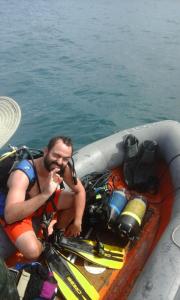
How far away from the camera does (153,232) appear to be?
12.3 feet

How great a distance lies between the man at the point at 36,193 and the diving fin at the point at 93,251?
0.14 meters

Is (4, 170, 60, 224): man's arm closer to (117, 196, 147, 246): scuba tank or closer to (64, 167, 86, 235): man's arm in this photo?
(64, 167, 86, 235): man's arm

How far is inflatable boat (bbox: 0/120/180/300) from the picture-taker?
2789 mm

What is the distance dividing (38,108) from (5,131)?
18.1 feet

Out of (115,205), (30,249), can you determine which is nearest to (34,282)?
(30,249)

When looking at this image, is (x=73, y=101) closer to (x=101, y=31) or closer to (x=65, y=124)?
(x=65, y=124)

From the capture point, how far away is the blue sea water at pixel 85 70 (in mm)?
8141

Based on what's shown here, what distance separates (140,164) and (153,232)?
1034mm

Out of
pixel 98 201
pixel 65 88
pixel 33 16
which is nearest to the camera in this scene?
pixel 98 201

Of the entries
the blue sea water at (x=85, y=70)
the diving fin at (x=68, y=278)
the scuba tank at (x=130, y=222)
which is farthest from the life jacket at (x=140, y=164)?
the blue sea water at (x=85, y=70)

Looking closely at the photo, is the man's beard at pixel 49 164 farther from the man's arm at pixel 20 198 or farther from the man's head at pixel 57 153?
the man's arm at pixel 20 198

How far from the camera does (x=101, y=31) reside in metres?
17.0

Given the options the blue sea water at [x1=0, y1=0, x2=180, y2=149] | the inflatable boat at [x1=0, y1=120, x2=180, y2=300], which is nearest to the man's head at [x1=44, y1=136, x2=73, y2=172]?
the inflatable boat at [x1=0, y1=120, x2=180, y2=300]

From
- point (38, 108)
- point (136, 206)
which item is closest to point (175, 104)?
point (38, 108)
